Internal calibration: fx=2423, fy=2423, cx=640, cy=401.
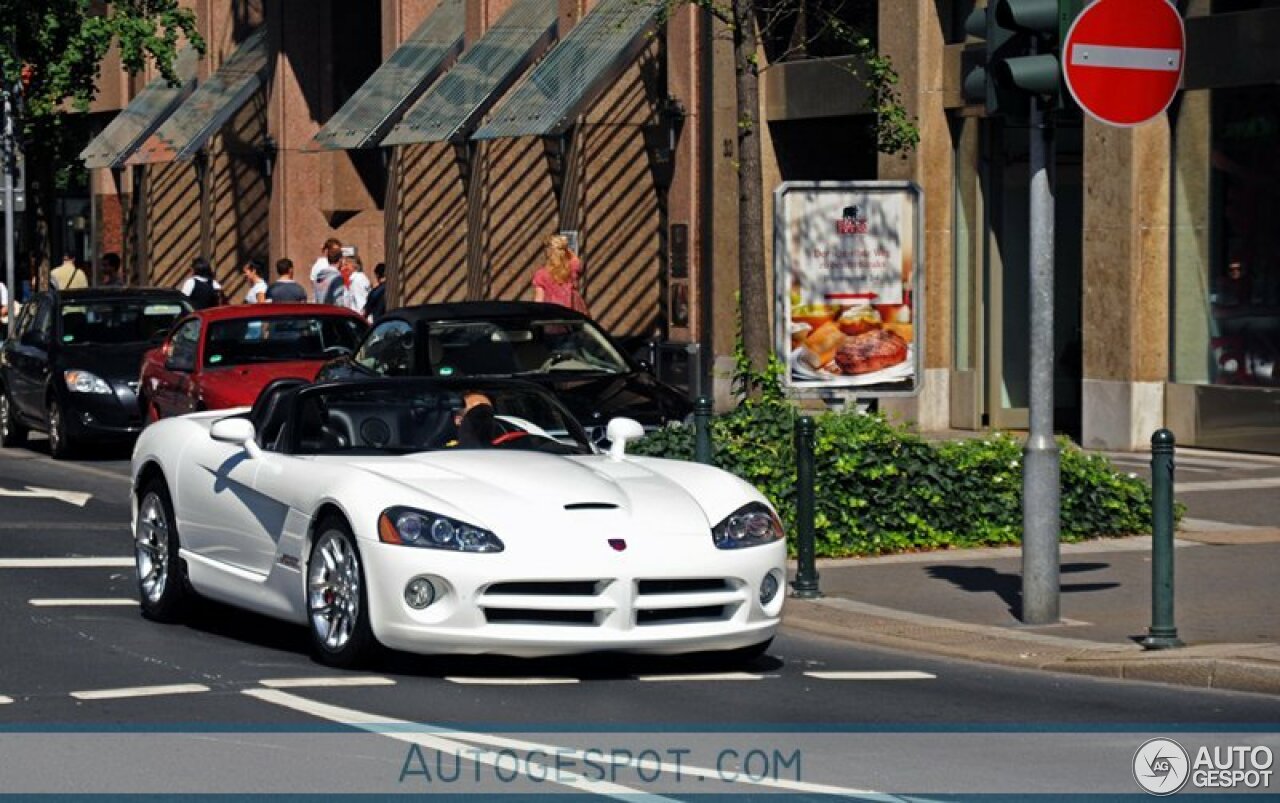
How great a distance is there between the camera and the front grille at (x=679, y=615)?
10039 mm

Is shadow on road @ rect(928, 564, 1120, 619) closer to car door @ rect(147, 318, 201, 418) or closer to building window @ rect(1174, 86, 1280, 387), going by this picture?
building window @ rect(1174, 86, 1280, 387)

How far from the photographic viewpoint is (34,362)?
78.2ft

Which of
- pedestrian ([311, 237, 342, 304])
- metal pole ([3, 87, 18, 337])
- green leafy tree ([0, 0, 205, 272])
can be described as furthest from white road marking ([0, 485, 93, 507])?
green leafy tree ([0, 0, 205, 272])

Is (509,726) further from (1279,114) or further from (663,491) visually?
(1279,114)

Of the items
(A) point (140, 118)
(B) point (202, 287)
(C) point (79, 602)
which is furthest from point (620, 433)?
(A) point (140, 118)

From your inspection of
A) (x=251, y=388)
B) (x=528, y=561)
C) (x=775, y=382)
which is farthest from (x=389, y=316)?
(x=528, y=561)

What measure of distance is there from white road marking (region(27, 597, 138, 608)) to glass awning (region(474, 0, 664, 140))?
16619 millimetres

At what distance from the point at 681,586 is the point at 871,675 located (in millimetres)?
1068

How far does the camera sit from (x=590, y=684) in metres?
10.1

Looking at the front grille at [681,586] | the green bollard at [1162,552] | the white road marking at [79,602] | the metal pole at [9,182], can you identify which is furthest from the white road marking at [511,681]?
the metal pole at [9,182]

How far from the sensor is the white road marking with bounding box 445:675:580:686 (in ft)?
33.0

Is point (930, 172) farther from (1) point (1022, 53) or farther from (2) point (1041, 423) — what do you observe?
(2) point (1041, 423)

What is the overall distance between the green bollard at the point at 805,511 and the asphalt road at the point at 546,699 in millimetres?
982

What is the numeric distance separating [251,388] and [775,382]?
6.13 metres
